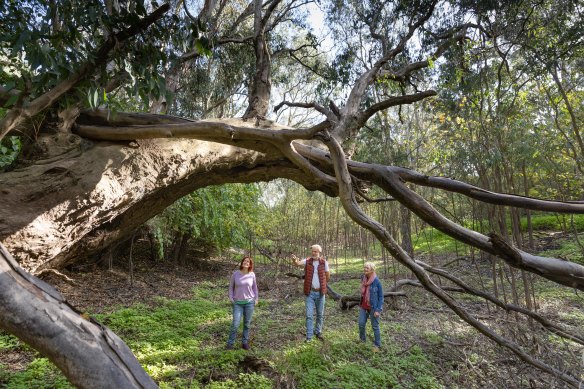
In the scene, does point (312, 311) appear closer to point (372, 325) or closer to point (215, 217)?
point (372, 325)

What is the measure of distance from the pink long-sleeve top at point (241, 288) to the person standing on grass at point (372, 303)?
1.89m

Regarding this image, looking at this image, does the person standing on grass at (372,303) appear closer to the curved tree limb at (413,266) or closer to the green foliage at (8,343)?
the curved tree limb at (413,266)

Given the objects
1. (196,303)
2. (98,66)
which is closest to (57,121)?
(98,66)

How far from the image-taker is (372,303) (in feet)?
19.0

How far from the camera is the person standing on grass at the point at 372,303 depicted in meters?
5.72

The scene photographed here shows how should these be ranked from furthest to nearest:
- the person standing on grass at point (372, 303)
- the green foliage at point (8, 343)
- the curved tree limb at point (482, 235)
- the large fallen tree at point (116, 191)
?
the person standing on grass at point (372, 303), the green foliage at point (8, 343), the curved tree limb at point (482, 235), the large fallen tree at point (116, 191)

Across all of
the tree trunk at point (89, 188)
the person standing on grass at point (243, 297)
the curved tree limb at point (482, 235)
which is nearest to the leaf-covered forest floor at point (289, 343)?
the person standing on grass at point (243, 297)

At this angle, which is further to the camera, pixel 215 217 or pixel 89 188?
pixel 215 217

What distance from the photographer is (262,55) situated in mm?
5230

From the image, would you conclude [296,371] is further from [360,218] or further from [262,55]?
[262,55]

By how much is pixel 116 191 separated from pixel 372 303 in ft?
14.3

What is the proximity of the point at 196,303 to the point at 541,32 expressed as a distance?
Answer: 881 centimetres

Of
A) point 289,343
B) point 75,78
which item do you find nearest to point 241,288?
point 289,343

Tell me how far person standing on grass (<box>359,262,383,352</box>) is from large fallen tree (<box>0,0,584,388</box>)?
8.43 ft
